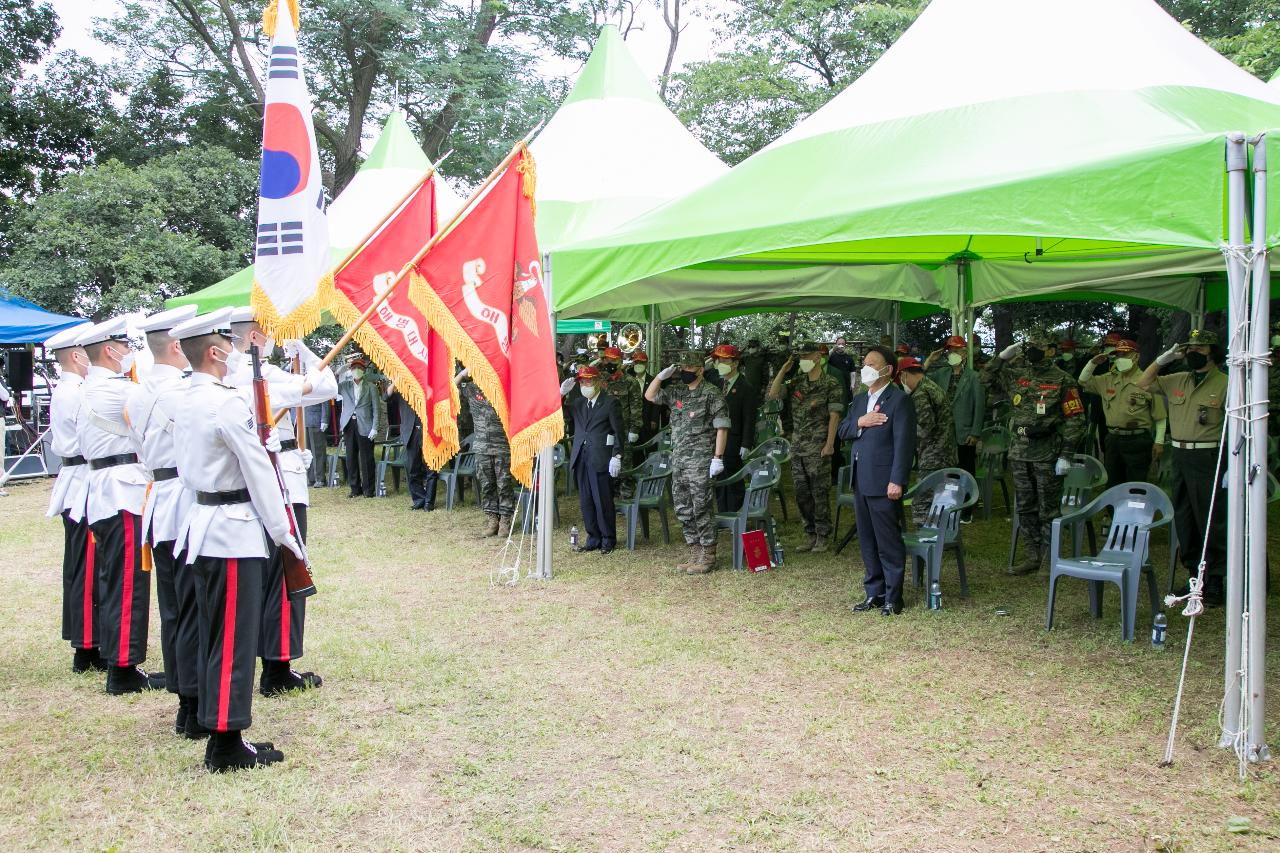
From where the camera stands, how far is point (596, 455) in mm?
9805

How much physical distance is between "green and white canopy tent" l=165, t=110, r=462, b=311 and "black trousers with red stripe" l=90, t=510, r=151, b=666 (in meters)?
7.34

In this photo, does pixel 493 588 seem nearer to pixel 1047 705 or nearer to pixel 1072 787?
pixel 1047 705

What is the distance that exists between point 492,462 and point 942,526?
5.36 metres

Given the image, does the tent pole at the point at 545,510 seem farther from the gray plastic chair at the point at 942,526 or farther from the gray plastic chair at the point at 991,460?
the gray plastic chair at the point at 991,460

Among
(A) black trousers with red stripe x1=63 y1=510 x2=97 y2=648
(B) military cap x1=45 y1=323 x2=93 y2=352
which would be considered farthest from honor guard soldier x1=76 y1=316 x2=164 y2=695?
(A) black trousers with red stripe x1=63 y1=510 x2=97 y2=648

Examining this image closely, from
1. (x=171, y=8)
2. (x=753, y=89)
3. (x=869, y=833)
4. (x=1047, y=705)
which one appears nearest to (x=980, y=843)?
(x=869, y=833)

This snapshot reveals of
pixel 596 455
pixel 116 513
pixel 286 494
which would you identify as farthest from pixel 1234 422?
pixel 596 455

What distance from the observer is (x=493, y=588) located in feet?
27.6

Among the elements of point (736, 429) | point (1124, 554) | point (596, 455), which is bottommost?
point (1124, 554)

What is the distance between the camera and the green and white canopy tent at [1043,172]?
14.4ft

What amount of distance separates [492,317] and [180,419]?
319 centimetres

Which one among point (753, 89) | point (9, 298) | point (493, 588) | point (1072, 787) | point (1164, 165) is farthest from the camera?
point (753, 89)

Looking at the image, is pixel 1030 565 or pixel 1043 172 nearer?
pixel 1043 172

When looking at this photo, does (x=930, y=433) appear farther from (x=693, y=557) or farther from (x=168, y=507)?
(x=168, y=507)
